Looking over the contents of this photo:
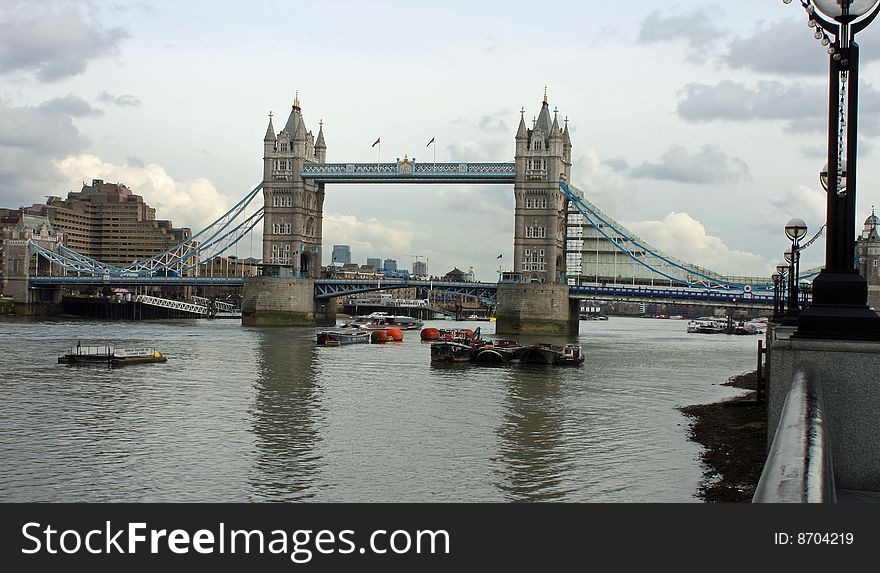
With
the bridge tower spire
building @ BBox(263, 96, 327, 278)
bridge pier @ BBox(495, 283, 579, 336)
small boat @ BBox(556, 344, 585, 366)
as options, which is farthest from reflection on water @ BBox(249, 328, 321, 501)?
building @ BBox(263, 96, 327, 278)

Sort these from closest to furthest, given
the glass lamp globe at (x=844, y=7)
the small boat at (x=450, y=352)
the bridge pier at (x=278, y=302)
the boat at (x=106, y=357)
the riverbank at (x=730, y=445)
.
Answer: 1. the glass lamp globe at (x=844, y=7)
2. the riverbank at (x=730, y=445)
3. the boat at (x=106, y=357)
4. the small boat at (x=450, y=352)
5. the bridge pier at (x=278, y=302)

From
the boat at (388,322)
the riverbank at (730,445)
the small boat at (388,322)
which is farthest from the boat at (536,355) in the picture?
the small boat at (388,322)

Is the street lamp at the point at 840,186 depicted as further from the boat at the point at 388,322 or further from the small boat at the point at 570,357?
the boat at the point at 388,322

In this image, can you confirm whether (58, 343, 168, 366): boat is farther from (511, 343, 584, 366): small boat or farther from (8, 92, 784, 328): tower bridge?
(8, 92, 784, 328): tower bridge

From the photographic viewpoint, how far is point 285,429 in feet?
90.7

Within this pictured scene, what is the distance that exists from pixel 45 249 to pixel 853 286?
133377 millimetres

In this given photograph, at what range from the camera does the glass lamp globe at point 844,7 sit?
35.0 feet

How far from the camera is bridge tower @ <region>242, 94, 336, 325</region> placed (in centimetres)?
10244

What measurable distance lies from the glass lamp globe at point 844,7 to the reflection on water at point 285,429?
12.4 meters

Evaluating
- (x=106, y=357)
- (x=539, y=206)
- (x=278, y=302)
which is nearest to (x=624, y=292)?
(x=539, y=206)

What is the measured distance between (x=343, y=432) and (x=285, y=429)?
1.71m

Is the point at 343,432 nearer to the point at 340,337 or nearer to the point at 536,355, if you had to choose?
the point at 536,355

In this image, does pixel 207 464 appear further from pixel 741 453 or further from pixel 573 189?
pixel 573 189
